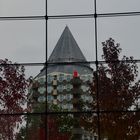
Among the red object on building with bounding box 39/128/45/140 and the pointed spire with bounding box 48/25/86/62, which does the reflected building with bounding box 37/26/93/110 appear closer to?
the pointed spire with bounding box 48/25/86/62

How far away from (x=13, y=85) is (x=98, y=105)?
1259 mm

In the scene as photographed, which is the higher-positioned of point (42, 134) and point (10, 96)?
point (10, 96)

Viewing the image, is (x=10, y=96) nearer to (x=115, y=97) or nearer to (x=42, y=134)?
(x=42, y=134)

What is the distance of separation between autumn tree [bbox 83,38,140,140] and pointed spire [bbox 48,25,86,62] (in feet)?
1.02

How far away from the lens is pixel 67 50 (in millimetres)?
5031

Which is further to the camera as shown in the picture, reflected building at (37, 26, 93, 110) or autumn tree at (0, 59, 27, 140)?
autumn tree at (0, 59, 27, 140)

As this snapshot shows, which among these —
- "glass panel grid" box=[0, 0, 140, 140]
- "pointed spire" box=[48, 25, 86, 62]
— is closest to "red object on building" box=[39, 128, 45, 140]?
"glass panel grid" box=[0, 0, 140, 140]

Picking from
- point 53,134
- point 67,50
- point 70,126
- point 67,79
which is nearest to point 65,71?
point 67,79

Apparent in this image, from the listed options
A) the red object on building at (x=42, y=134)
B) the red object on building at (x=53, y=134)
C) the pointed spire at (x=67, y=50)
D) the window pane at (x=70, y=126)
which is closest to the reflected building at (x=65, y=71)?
the pointed spire at (x=67, y=50)

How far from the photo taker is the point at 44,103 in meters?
4.77

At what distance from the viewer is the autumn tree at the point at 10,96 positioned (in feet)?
16.7

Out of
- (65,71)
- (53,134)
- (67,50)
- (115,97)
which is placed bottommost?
(53,134)

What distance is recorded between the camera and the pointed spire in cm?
482

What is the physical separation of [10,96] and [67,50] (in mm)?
955
